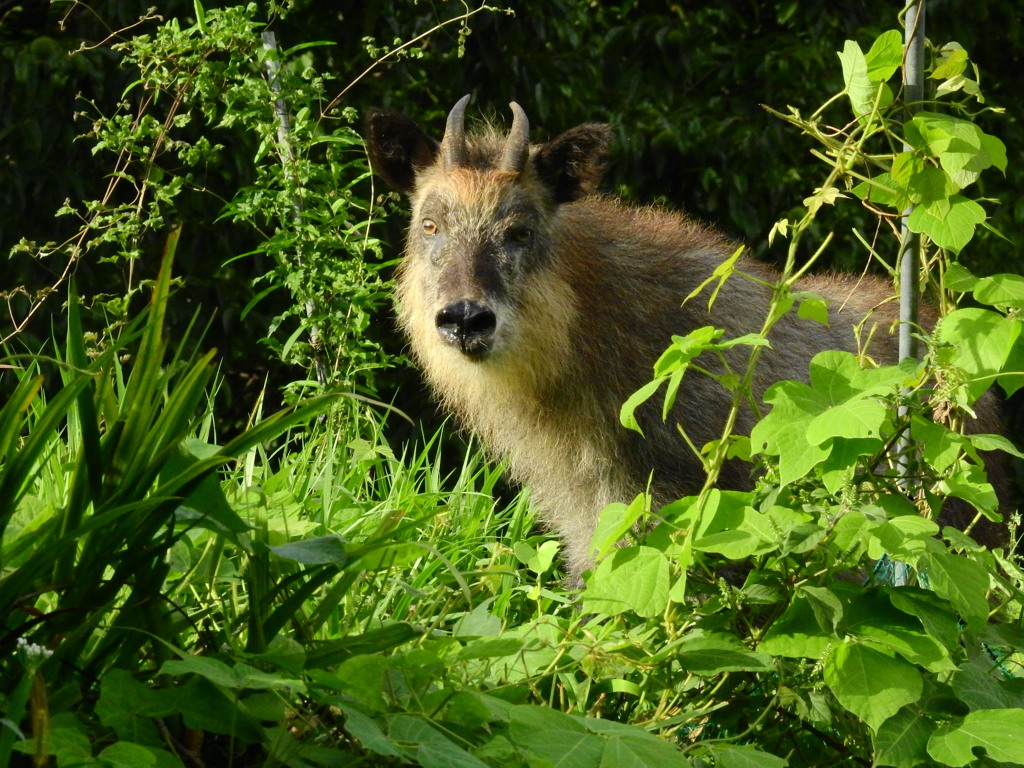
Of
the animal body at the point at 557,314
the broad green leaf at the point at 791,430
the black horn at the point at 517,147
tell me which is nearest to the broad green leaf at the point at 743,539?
the broad green leaf at the point at 791,430

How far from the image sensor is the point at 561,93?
27.3 feet

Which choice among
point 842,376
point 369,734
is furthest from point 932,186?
point 369,734

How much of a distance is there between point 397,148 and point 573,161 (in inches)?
27.9

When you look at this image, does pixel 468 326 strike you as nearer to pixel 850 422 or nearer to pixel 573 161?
pixel 573 161

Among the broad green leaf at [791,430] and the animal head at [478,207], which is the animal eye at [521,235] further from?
the broad green leaf at [791,430]

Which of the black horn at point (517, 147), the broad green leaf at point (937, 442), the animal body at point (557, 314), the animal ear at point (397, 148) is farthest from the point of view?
Answer: the animal ear at point (397, 148)

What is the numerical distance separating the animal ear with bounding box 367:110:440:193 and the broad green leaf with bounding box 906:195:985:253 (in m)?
2.72

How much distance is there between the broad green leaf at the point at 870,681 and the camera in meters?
2.62

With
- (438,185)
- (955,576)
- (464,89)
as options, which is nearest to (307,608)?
(955,576)

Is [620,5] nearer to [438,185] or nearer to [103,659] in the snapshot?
[438,185]

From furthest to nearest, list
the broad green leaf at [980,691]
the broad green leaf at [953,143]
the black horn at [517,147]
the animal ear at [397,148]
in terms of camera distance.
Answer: the animal ear at [397,148], the black horn at [517,147], the broad green leaf at [953,143], the broad green leaf at [980,691]

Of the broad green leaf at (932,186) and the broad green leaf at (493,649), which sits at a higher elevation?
the broad green leaf at (932,186)

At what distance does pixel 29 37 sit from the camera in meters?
7.94

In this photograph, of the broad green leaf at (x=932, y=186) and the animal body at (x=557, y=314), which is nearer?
the broad green leaf at (x=932, y=186)
